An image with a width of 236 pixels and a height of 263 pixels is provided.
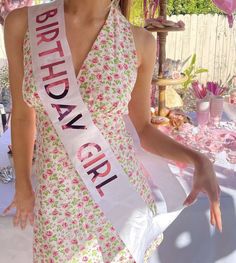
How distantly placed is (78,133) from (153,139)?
21cm

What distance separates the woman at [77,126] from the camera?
3.39ft

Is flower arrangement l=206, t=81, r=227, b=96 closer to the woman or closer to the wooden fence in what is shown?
the woman

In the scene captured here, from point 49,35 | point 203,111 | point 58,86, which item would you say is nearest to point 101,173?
point 58,86

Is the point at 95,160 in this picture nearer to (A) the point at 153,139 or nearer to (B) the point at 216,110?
(A) the point at 153,139

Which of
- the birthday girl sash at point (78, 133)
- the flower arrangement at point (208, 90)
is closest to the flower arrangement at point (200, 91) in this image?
the flower arrangement at point (208, 90)

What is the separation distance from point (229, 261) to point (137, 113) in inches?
33.1

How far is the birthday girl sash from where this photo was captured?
3.41ft

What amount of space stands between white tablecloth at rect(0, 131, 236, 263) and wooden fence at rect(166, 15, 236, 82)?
7104 millimetres

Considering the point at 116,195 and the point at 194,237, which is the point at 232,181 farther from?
the point at 116,195

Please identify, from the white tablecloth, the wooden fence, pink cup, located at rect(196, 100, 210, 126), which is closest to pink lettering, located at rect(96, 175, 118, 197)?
the white tablecloth

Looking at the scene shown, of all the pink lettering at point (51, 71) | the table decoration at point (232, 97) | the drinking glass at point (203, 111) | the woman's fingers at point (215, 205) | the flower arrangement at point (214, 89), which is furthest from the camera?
the table decoration at point (232, 97)

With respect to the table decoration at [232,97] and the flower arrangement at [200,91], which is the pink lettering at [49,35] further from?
the table decoration at [232,97]

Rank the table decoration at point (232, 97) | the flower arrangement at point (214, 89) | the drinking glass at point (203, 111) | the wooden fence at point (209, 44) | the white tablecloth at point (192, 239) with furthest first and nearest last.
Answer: the wooden fence at point (209, 44) < the table decoration at point (232, 97) < the flower arrangement at point (214, 89) < the drinking glass at point (203, 111) < the white tablecloth at point (192, 239)

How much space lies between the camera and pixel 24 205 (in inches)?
43.7
